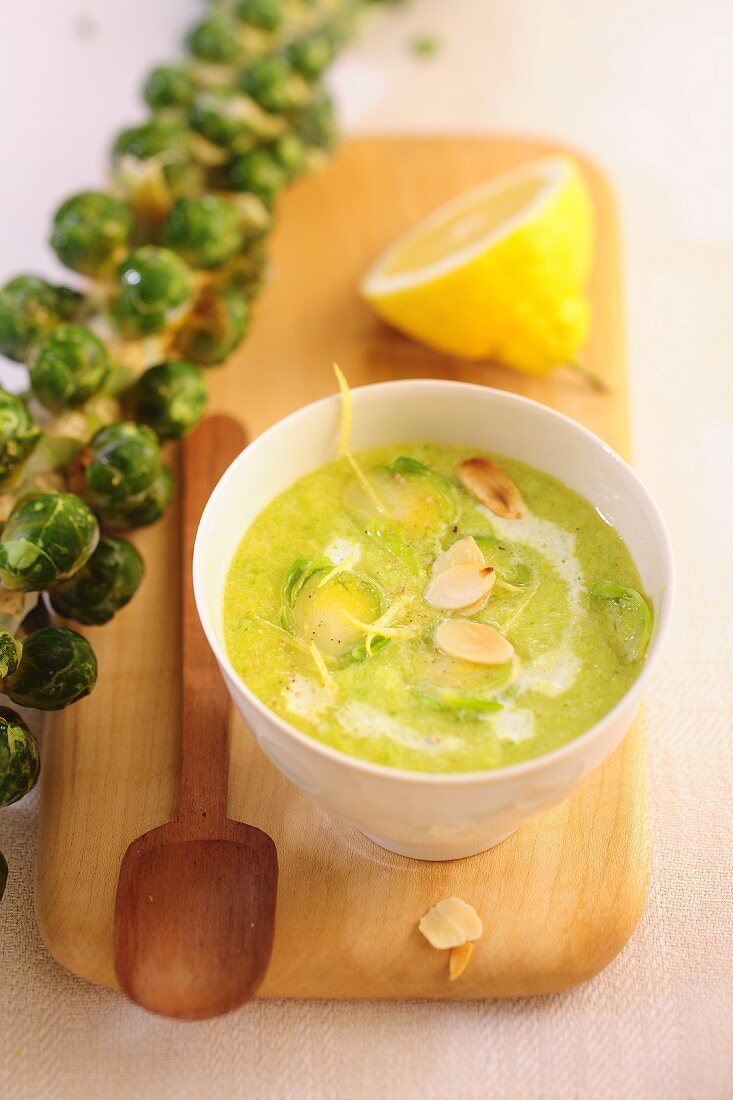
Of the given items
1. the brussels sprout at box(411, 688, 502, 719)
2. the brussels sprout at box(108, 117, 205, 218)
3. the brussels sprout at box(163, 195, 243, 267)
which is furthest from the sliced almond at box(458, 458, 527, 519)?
the brussels sprout at box(108, 117, 205, 218)

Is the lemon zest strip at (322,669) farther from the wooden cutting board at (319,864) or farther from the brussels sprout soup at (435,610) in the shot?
the wooden cutting board at (319,864)

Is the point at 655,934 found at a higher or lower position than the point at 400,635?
lower

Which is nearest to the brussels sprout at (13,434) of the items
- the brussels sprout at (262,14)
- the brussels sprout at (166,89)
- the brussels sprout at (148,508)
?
the brussels sprout at (148,508)

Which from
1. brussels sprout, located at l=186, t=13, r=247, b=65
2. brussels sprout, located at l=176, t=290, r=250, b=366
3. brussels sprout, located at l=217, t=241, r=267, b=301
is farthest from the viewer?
brussels sprout, located at l=186, t=13, r=247, b=65

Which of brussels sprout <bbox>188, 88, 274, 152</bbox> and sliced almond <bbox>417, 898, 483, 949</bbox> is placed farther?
brussels sprout <bbox>188, 88, 274, 152</bbox>

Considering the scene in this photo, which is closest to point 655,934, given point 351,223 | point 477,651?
point 477,651

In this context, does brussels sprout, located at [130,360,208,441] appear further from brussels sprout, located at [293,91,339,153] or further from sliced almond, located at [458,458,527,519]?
brussels sprout, located at [293,91,339,153]

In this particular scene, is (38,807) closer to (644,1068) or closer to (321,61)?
(644,1068)

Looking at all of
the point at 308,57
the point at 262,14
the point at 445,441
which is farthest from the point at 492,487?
the point at 262,14
